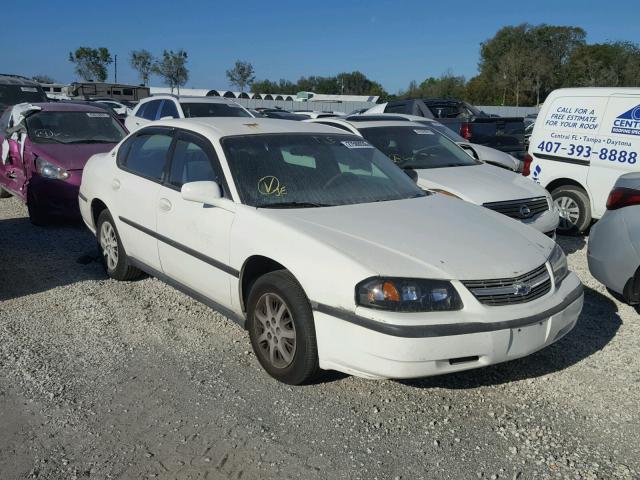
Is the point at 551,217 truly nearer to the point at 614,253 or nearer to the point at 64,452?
the point at 614,253

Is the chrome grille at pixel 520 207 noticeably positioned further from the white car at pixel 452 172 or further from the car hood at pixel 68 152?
the car hood at pixel 68 152

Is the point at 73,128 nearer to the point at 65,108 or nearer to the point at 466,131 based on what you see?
the point at 65,108

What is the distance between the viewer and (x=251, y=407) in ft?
11.5

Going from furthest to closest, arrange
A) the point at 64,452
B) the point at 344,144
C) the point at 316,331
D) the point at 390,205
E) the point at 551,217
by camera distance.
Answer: the point at 551,217 < the point at 344,144 < the point at 390,205 < the point at 316,331 < the point at 64,452

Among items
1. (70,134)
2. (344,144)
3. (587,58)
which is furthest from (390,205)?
(587,58)

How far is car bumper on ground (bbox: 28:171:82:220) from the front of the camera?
24.8 feet

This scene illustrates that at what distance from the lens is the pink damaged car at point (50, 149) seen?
299 inches

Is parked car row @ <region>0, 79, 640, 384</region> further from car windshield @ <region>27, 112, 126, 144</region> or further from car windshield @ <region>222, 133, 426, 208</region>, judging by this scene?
car windshield @ <region>27, 112, 126, 144</region>

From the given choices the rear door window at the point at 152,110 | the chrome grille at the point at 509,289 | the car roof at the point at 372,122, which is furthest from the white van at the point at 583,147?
the rear door window at the point at 152,110

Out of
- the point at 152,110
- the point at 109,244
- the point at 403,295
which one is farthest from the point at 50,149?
the point at 403,295

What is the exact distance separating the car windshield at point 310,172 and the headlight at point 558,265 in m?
1.12

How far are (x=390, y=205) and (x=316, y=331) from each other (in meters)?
1.26

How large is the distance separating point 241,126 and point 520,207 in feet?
10.3

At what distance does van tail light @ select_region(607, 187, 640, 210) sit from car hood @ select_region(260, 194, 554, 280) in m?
1.35
